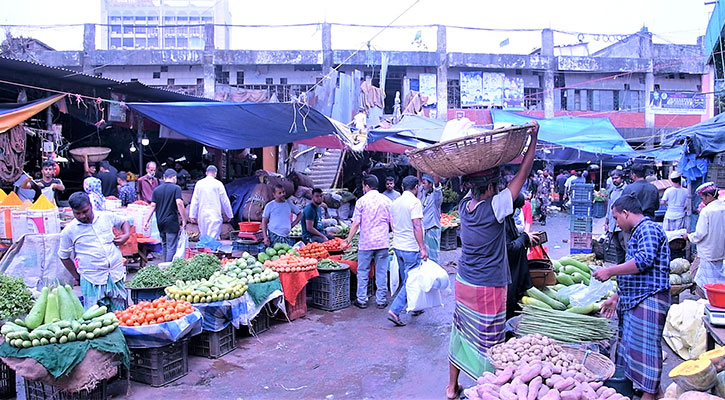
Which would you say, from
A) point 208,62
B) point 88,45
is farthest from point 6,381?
point 88,45

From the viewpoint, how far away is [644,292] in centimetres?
392

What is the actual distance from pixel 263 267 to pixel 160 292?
127 centimetres

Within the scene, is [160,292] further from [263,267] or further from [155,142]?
[155,142]

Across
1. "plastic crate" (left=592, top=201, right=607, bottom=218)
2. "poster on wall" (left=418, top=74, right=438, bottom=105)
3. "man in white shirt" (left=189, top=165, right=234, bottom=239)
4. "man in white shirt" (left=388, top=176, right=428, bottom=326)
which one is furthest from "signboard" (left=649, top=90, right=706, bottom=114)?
"man in white shirt" (left=189, top=165, right=234, bottom=239)

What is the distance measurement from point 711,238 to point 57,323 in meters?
7.31

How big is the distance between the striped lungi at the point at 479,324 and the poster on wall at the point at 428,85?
26961mm

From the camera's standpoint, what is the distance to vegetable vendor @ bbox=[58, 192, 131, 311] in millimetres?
5023

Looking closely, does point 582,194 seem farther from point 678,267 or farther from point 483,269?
point 483,269

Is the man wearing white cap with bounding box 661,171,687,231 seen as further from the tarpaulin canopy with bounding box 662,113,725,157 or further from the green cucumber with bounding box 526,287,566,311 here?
the green cucumber with bounding box 526,287,566,311

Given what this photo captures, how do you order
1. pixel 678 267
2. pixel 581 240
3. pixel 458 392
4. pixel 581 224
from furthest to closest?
1. pixel 581 224
2. pixel 581 240
3. pixel 678 267
4. pixel 458 392

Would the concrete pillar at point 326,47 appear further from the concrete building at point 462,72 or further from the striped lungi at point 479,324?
the striped lungi at point 479,324

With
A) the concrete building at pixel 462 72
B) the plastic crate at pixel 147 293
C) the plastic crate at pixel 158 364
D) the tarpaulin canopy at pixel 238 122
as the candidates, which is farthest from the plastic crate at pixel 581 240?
the concrete building at pixel 462 72

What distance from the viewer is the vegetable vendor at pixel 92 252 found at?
198 inches

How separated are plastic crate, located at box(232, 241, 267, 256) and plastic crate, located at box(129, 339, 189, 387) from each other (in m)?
3.58
